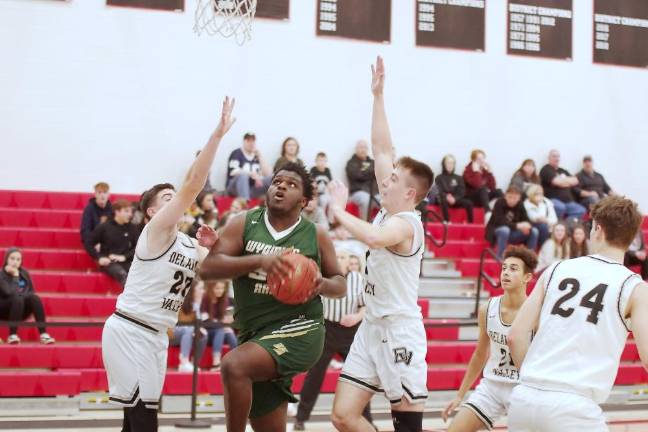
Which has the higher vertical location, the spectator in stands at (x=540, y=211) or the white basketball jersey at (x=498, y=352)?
the spectator in stands at (x=540, y=211)

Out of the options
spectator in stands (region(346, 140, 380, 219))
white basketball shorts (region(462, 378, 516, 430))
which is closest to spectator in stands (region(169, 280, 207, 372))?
spectator in stands (region(346, 140, 380, 219))

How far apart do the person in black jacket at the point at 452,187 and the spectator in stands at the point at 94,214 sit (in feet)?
17.8

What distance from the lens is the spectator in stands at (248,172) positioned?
13805 millimetres

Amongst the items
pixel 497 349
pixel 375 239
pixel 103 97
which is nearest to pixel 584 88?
pixel 103 97

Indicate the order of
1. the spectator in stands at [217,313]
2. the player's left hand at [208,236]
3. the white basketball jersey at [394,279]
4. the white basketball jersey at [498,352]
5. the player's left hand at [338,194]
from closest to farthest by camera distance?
1. the player's left hand at [338,194]
2. the player's left hand at [208,236]
3. the white basketball jersey at [394,279]
4. the white basketball jersey at [498,352]
5. the spectator in stands at [217,313]

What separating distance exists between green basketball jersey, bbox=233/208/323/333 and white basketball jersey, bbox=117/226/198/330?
21.2 inches

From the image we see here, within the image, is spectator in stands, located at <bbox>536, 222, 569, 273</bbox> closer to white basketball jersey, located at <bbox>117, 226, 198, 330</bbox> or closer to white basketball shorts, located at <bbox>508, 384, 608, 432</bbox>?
white basketball jersey, located at <bbox>117, 226, 198, 330</bbox>

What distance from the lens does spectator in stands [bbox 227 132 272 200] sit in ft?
45.3

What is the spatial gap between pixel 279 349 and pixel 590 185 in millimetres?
12194

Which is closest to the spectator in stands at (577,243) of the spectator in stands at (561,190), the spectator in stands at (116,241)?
the spectator in stands at (561,190)

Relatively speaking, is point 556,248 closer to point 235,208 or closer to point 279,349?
point 235,208

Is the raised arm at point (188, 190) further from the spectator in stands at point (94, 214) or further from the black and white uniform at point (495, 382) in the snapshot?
the spectator in stands at point (94, 214)

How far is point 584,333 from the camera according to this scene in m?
4.13

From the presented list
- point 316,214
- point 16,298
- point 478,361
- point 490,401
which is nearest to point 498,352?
point 478,361
